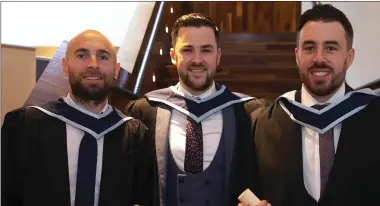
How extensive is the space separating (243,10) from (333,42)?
21.5 feet

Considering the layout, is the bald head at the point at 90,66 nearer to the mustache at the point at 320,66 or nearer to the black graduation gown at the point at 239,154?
the black graduation gown at the point at 239,154

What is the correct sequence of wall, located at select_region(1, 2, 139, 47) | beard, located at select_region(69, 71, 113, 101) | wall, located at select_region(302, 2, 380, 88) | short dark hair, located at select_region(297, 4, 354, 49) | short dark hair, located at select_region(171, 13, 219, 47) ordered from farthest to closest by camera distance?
wall, located at select_region(1, 2, 139, 47), wall, located at select_region(302, 2, 380, 88), short dark hair, located at select_region(171, 13, 219, 47), beard, located at select_region(69, 71, 113, 101), short dark hair, located at select_region(297, 4, 354, 49)

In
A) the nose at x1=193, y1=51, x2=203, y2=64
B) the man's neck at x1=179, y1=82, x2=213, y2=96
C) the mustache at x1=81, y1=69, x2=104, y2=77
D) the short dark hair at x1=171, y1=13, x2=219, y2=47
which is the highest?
A: the short dark hair at x1=171, y1=13, x2=219, y2=47

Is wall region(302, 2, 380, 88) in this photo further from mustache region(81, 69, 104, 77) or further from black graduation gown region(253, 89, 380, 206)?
mustache region(81, 69, 104, 77)

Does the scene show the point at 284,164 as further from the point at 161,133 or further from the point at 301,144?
the point at 161,133

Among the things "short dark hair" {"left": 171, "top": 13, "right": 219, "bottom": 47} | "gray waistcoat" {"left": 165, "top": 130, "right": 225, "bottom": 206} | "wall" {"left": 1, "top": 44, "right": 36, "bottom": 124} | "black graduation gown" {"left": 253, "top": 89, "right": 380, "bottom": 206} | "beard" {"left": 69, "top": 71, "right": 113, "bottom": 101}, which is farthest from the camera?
"wall" {"left": 1, "top": 44, "right": 36, "bottom": 124}

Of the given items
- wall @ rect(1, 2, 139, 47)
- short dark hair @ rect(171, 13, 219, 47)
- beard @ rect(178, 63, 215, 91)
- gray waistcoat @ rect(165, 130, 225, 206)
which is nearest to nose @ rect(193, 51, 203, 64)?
beard @ rect(178, 63, 215, 91)

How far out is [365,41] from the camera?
223 inches

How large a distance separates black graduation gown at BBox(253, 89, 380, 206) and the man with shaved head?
626mm

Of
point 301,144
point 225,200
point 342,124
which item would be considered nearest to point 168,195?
point 225,200

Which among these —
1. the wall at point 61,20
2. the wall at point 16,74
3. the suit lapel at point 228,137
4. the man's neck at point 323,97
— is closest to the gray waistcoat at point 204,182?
the suit lapel at point 228,137

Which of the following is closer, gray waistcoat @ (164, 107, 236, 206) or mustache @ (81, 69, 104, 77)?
mustache @ (81, 69, 104, 77)

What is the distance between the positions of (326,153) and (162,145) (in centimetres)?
79

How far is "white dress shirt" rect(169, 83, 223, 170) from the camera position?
2.54 meters
